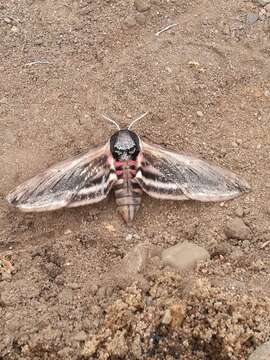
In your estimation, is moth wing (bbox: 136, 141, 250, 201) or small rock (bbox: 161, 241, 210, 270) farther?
moth wing (bbox: 136, 141, 250, 201)

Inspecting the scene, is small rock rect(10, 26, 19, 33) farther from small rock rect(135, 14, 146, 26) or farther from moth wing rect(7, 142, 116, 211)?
moth wing rect(7, 142, 116, 211)

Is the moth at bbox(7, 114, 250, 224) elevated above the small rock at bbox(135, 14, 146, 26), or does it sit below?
below

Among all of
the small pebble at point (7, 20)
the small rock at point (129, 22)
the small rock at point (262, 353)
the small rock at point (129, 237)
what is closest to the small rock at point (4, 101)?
the small pebble at point (7, 20)

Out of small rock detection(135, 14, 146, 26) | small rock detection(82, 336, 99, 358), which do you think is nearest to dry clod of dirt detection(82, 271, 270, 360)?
small rock detection(82, 336, 99, 358)

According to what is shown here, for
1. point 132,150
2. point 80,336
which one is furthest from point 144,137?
point 80,336

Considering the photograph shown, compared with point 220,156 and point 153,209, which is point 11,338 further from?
point 220,156

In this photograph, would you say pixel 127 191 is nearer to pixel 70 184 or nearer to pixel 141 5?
pixel 70 184

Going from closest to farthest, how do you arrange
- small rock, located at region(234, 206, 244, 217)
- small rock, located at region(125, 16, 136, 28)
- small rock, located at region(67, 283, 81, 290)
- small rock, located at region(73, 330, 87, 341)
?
→ 1. small rock, located at region(73, 330, 87, 341)
2. small rock, located at region(67, 283, 81, 290)
3. small rock, located at region(234, 206, 244, 217)
4. small rock, located at region(125, 16, 136, 28)

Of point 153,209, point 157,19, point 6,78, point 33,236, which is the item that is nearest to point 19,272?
point 33,236
